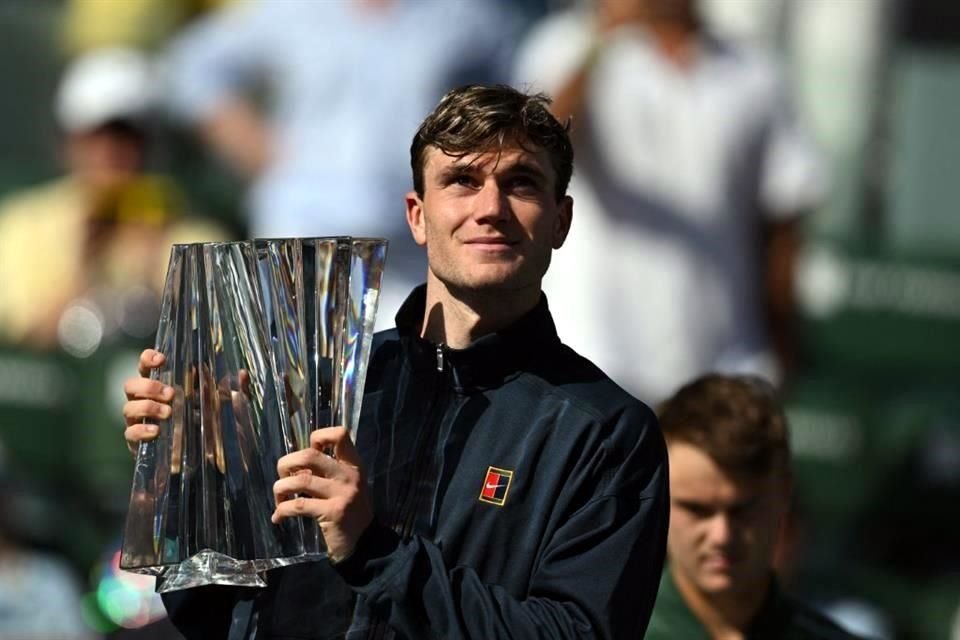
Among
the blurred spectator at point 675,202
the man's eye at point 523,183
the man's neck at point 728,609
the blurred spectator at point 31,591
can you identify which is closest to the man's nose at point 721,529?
the man's neck at point 728,609

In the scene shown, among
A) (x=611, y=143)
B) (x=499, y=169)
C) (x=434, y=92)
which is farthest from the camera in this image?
(x=434, y=92)

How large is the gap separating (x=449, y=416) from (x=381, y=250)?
0.21 metres

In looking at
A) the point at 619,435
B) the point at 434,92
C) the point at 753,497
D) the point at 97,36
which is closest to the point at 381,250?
the point at 619,435

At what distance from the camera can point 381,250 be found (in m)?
2.29

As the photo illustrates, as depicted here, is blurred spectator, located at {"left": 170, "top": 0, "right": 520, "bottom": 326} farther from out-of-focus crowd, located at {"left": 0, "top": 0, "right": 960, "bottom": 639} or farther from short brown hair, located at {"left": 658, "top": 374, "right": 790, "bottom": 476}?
short brown hair, located at {"left": 658, "top": 374, "right": 790, "bottom": 476}

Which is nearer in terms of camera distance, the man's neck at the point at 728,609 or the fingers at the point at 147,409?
the fingers at the point at 147,409

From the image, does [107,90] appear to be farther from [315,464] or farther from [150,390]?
[315,464]

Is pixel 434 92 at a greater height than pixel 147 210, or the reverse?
pixel 434 92

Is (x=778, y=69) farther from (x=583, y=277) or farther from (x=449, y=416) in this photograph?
(x=449, y=416)

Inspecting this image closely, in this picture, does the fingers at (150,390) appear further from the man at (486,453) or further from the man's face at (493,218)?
the man's face at (493,218)

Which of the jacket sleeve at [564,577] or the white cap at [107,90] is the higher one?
the white cap at [107,90]

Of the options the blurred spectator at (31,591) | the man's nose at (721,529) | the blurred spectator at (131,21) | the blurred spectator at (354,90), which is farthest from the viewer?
the blurred spectator at (131,21)

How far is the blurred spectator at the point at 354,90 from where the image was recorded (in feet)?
20.5

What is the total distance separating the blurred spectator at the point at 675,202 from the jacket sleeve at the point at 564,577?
3576mm
